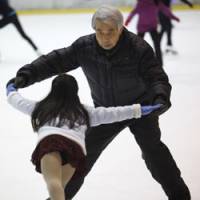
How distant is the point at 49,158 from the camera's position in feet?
7.64

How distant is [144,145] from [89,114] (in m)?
0.45

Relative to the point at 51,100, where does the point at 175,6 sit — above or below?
below

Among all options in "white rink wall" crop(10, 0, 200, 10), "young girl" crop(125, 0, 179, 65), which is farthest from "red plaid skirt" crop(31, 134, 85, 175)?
"white rink wall" crop(10, 0, 200, 10)

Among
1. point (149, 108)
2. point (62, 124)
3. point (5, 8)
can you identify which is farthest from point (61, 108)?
point (5, 8)

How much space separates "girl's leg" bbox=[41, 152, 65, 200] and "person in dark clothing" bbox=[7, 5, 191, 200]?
0.30 meters

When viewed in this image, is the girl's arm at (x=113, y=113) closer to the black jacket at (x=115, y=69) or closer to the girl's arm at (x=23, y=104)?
the black jacket at (x=115, y=69)

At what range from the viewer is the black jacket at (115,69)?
2653mm

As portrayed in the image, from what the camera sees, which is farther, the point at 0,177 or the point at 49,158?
the point at 0,177

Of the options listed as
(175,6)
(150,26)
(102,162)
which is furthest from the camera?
(175,6)

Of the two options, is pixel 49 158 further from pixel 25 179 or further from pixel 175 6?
pixel 175 6

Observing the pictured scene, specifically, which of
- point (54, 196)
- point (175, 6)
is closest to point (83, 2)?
point (175, 6)

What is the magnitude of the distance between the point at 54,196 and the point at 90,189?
4.01 ft

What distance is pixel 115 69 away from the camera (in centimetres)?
268

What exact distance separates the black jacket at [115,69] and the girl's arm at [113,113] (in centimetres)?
14
